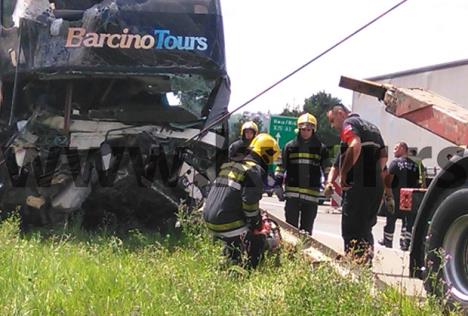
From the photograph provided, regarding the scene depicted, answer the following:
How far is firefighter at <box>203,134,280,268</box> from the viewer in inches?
201

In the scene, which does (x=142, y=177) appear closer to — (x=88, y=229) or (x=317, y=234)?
(x=88, y=229)

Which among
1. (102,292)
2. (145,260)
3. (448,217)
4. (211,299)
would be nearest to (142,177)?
(145,260)

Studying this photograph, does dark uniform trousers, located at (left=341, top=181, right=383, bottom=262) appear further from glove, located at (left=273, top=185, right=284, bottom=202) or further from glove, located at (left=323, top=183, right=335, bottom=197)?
glove, located at (left=273, top=185, right=284, bottom=202)

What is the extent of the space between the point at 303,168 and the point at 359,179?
1.41 metres

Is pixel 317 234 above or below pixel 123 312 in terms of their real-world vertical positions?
below

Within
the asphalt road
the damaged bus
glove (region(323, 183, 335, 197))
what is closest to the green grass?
the asphalt road

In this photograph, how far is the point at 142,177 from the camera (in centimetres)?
727

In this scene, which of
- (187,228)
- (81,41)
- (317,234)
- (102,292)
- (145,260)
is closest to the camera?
(102,292)

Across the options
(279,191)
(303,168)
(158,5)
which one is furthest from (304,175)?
(158,5)

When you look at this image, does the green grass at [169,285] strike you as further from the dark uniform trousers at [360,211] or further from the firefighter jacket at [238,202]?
the dark uniform trousers at [360,211]

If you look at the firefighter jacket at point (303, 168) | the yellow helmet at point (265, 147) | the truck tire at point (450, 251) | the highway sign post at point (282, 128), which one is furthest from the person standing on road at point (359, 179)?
the highway sign post at point (282, 128)

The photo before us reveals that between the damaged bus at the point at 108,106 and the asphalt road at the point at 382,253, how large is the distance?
2000 millimetres

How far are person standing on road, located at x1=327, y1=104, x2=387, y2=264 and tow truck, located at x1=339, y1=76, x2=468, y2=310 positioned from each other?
1.26 metres

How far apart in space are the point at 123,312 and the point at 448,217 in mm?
1873
